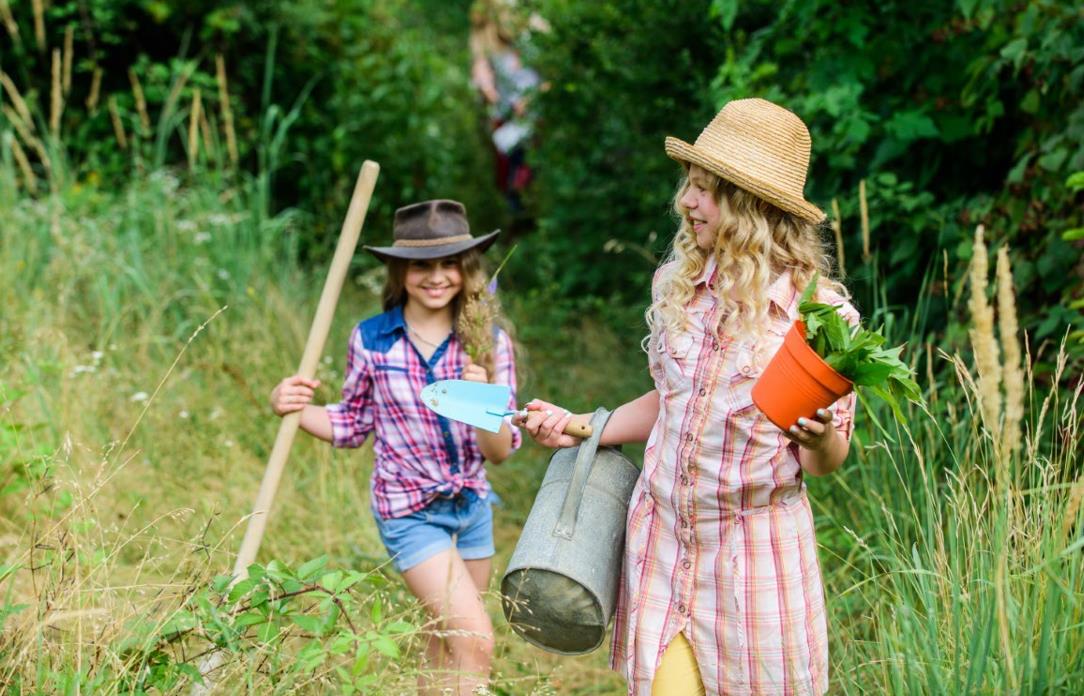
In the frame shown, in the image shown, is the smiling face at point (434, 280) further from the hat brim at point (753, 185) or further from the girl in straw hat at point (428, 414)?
the hat brim at point (753, 185)

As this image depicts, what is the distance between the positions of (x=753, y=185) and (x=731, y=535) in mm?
725

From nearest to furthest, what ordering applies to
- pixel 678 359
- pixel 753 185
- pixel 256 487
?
pixel 753 185, pixel 678 359, pixel 256 487

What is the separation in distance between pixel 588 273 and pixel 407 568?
387cm

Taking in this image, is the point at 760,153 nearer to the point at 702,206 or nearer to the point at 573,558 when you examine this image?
the point at 702,206

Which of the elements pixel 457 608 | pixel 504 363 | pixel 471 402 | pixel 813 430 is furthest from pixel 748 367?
pixel 457 608

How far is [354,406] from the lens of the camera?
3.19 m

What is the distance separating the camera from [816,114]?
13.2ft

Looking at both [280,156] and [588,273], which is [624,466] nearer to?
[588,273]

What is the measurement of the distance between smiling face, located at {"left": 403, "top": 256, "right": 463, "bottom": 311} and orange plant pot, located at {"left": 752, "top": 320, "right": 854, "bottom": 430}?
1.23 meters

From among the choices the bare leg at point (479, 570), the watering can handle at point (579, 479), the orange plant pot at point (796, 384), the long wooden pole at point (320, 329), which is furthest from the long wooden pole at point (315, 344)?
the orange plant pot at point (796, 384)

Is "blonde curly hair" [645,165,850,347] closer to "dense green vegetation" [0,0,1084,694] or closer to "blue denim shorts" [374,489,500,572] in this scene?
"dense green vegetation" [0,0,1084,694]

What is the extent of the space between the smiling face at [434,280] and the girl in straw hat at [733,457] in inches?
32.2

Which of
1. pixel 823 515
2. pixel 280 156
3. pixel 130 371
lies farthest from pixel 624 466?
pixel 280 156

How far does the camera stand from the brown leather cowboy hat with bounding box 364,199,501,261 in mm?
3041
